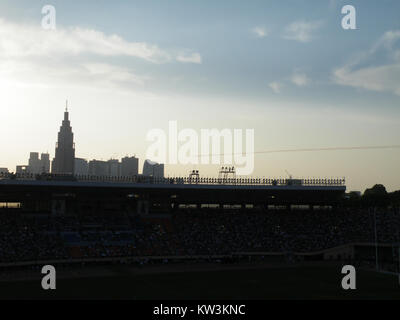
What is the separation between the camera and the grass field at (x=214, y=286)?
53247 millimetres

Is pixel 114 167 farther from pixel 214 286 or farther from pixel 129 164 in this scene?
pixel 214 286

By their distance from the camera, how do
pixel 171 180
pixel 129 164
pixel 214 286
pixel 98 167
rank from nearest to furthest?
pixel 214 286 → pixel 171 180 → pixel 98 167 → pixel 129 164

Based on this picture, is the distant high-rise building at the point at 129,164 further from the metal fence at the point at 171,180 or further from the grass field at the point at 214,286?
the grass field at the point at 214,286

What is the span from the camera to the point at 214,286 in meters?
59.2

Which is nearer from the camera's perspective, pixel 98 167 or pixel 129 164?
pixel 98 167

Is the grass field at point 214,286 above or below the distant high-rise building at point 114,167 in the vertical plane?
below

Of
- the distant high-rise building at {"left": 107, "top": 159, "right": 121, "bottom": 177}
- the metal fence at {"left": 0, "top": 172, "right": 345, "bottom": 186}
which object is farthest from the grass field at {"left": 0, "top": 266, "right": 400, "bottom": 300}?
the distant high-rise building at {"left": 107, "top": 159, "right": 121, "bottom": 177}

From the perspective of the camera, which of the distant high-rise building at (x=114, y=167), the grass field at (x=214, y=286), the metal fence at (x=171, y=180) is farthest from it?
the distant high-rise building at (x=114, y=167)

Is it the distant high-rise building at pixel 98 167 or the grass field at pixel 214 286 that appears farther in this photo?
the distant high-rise building at pixel 98 167

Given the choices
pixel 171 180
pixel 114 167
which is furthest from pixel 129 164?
pixel 171 180

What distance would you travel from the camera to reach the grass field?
175ft

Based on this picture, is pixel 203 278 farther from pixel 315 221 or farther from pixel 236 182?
pixel 315 221

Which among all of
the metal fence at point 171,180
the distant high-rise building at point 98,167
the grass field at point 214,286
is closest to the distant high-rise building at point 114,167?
the distant high-rise building at point 98,167
